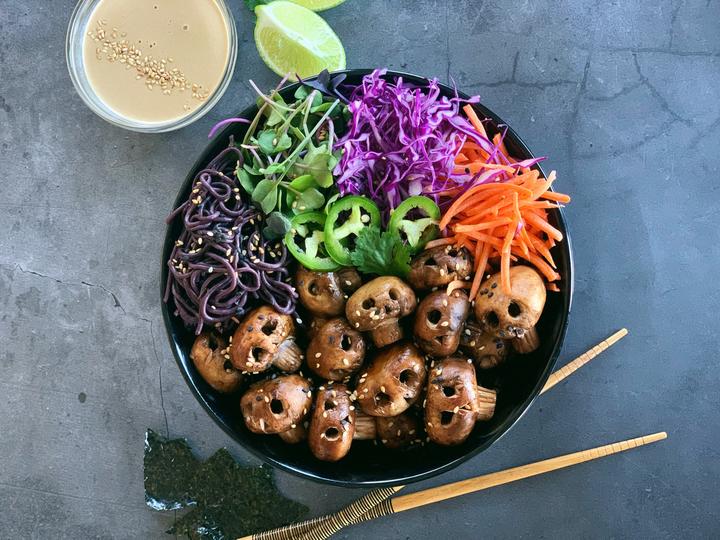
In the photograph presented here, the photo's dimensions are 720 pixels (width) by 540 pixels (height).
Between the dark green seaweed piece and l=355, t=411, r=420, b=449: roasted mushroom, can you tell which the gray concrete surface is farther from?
l=355, t=411, r=420, b=449: roasted mushroom

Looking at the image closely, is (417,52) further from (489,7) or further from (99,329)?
(99,329)

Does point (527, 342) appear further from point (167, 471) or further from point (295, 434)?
point (167, 471)

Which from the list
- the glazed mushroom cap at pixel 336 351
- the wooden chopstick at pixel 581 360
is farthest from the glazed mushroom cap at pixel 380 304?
the wooden chopstick at pixel 581 360

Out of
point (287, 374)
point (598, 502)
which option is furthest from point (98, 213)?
point (598, 502)

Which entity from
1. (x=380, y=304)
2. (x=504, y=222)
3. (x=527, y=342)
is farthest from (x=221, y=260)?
(x=527, y=342)

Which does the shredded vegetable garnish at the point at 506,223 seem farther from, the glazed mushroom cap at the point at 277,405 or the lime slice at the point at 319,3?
the lime slice at the point at 319,3

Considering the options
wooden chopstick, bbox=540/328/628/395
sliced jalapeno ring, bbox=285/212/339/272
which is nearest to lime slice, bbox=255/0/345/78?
sliced jalapeno ring, bbox=285/212/339/272

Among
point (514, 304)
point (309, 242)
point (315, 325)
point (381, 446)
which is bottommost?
point (381, 446)
